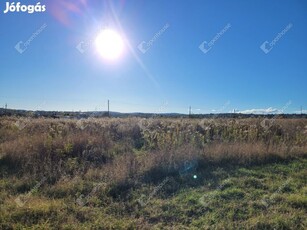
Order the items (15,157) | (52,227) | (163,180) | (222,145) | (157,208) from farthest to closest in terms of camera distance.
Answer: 1. (222,145)
2. (15,157)
3. (163,180)
4. (157,208)
5. (52,227)

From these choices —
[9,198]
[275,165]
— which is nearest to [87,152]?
[9,198]

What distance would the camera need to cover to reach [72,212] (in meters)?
5.58

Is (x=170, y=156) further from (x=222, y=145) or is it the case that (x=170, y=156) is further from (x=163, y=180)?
(x=222, y=145)

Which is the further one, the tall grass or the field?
the tall grass

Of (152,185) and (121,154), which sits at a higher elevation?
(121,154)

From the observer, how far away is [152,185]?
723 cm

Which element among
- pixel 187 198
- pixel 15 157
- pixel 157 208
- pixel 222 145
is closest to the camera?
pixel 157 208

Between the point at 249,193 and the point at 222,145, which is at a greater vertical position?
the point at 222,145

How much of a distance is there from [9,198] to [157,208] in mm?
2744

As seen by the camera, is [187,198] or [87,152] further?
[87,152]

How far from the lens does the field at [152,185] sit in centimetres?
542

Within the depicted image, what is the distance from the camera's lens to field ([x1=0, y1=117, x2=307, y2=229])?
5.42 m

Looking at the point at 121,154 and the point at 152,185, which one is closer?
the point at 152,185

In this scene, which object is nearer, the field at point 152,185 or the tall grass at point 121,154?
the field at point 152,185
